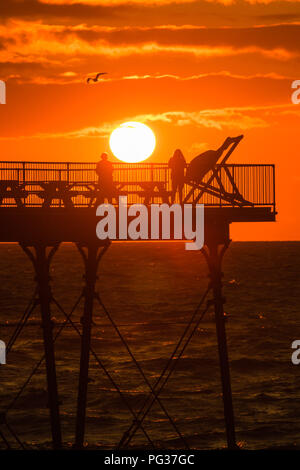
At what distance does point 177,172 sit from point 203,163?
2.89 feet

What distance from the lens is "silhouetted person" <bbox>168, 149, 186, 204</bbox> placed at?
27734 millimetres

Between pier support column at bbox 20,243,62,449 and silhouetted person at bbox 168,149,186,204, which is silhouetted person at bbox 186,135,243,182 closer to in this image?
silhouetted person at bbox 168,149,186,204

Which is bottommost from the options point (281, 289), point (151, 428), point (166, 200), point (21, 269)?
point (151, 428)

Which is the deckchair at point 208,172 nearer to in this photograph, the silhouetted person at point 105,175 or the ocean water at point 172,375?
the silhouetted person at point 105,175

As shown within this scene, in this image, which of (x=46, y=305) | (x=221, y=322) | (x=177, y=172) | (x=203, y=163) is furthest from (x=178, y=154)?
(x=46, y=305)

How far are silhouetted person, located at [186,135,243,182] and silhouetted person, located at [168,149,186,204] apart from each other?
0.26 metres

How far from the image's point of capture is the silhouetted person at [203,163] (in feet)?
89.6

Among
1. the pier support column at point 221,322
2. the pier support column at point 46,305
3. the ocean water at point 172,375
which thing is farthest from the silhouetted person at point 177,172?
the ocean water at point 172,375

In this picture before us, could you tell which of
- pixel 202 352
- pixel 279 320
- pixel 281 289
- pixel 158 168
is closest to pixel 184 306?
pixel 279 320

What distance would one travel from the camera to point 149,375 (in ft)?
188

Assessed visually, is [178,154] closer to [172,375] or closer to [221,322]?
[221,322]

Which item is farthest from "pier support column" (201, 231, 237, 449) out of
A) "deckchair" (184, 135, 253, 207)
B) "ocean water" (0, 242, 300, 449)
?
"ocean water" (0, 242, 300, 449)
